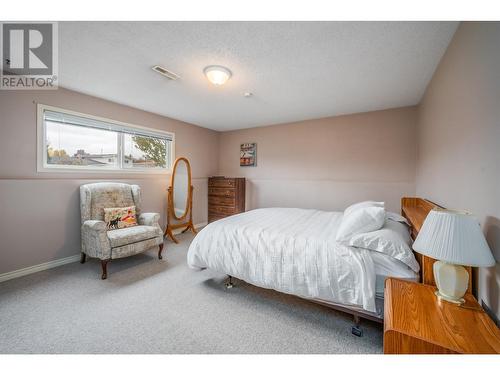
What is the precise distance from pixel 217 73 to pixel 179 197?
2586 millimetres

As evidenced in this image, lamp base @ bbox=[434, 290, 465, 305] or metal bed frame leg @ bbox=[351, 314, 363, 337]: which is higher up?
lamp base @ bbox=[434, 290, 465, 305]

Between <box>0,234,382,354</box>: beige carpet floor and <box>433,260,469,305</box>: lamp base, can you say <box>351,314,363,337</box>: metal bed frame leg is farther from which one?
<box>433,260,469,305</box>: lamp base

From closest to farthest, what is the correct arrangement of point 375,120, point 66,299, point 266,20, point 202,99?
point 266,20, point 66,299, point 202,99, point 375,120

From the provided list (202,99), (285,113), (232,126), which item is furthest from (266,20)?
(232,126)

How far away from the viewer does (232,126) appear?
4.67m

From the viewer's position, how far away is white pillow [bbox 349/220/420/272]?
1.45m

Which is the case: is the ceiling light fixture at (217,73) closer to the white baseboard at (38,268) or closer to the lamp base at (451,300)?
the lamp base at (451,300)

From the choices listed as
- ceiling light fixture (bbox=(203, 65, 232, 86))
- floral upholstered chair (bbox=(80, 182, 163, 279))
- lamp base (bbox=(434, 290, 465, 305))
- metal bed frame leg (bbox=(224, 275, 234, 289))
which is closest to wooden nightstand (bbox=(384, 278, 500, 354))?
lamp base (bbox=(434, 290, 465, 305))

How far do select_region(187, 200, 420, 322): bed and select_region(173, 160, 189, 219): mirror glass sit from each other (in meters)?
1.96

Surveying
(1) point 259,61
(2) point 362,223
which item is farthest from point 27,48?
(2) point 362,223

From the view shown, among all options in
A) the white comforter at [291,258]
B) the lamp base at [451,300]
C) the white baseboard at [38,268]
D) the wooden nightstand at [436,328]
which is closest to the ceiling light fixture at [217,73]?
the white comforter at [291,258]
